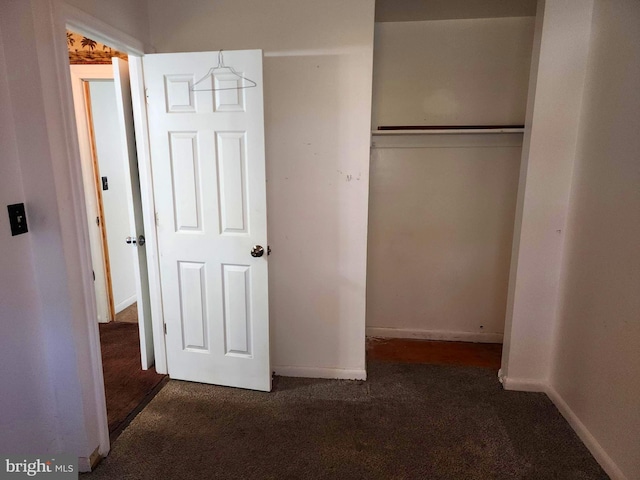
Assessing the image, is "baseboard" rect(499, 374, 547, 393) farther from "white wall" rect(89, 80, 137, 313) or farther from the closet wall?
"white wall" rect(89, 80, 137, 313)

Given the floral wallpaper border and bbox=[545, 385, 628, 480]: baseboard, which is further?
the floral wallpaper border

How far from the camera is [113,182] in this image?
3477 mm

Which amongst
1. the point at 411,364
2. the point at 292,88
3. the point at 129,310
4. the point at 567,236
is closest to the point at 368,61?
the point at 292,88

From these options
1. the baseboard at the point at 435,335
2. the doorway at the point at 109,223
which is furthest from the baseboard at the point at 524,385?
the doorway at the point at 109,223

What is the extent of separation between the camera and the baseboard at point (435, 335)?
3.03 m

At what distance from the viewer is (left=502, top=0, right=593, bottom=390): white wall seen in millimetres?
1973

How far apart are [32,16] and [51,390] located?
153 centimetres

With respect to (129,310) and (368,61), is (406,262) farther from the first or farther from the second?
(129,310)

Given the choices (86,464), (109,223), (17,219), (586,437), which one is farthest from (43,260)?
(586,437)

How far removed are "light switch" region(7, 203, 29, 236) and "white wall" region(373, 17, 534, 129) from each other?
7.40 feet

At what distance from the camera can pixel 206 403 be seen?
222cm

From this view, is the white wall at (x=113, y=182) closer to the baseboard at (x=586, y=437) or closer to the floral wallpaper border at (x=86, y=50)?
the floral wallpaper border at (x=86, y=50)

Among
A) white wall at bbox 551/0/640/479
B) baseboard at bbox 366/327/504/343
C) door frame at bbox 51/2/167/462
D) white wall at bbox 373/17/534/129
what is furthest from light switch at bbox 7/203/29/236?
white wall at bbox 551/0/640/479

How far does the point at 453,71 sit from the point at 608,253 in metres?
1.65
